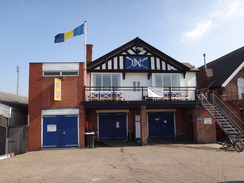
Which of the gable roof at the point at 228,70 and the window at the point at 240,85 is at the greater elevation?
the gable roof at the point at 228,70

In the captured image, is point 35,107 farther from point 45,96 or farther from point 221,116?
point 221,116

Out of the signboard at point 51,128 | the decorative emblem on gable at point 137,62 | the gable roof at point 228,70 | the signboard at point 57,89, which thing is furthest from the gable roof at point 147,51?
the signboard at point 51,128

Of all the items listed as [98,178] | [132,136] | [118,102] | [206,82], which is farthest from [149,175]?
[206,82]

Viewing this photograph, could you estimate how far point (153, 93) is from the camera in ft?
45.8

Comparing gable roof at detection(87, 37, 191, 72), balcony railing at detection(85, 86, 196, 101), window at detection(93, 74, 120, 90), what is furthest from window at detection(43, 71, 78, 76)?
gable roof at detection(87, 37, 191, 72)

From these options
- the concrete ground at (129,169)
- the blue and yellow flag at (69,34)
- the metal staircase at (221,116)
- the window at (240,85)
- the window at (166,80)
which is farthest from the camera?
the window at (240,85)

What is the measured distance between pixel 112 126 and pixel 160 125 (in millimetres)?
4205

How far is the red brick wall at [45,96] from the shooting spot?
1254cm

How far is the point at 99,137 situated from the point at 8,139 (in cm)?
677

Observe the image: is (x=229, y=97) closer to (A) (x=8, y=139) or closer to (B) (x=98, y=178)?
(B) (x=98, y=178)

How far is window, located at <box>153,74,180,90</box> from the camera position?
15938mm

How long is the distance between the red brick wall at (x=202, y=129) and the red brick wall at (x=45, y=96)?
8182mm

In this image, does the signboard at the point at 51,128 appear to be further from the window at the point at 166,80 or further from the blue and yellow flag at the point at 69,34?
the window at the point at 166,80

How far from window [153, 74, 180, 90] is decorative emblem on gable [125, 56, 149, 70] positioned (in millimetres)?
1289
